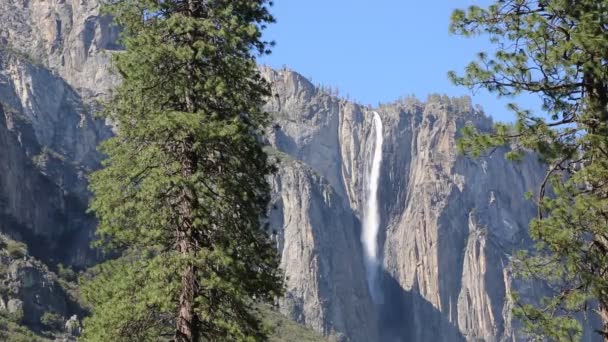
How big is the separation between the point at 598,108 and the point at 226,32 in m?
7.82

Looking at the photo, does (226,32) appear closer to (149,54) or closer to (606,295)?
(149,54)

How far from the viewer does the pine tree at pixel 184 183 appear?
20719 millimetres

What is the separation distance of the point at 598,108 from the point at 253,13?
26.5ft

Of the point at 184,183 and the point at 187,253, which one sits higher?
the point at 184,183

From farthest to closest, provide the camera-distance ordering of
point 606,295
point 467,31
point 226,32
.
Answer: point 226,32, point 467,31, point 606,295

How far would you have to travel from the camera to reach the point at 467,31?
67.1 feet

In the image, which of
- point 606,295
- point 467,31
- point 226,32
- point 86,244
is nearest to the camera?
point 606,295

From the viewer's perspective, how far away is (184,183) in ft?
68.1

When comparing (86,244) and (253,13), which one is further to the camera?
(86,244)

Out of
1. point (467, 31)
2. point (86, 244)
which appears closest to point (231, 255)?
point (467, 31)

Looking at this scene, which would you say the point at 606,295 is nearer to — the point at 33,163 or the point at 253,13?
the point at 253,13

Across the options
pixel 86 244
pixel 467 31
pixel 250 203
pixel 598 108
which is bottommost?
pixel 250 203

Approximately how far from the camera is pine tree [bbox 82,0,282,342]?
20719 mm

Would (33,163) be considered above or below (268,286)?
above
